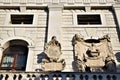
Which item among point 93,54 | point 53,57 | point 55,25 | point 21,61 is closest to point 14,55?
point 21,61

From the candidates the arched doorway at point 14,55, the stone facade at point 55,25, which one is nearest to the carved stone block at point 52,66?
the stone facade at point 55,25

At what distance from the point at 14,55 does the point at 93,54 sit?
12.7 ft

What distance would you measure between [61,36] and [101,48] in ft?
6.97

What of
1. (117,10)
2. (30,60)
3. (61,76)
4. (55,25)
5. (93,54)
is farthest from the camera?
(117,10)

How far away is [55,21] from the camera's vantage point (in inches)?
643

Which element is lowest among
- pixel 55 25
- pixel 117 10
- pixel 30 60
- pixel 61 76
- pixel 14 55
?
pixel 61 76

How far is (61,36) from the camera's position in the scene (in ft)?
50.9

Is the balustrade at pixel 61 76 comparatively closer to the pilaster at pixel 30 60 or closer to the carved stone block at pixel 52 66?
the carved stone block at pixel 52 66

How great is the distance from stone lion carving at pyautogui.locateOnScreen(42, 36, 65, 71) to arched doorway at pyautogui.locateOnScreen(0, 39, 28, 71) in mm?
1282

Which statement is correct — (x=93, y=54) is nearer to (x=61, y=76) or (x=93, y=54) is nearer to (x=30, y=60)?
(x=30, y=60)

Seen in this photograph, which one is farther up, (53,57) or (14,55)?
(14,55)

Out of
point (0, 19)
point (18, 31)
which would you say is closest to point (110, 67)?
point (18, 31)

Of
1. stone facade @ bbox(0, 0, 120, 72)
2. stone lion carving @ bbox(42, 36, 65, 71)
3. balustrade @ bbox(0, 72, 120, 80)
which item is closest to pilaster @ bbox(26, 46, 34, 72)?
stone facade @ bbox(0, 0, 120, 72)

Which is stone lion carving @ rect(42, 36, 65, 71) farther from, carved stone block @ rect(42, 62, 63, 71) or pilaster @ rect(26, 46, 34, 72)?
pilaster @ rect(26, 46, 34, 72)
